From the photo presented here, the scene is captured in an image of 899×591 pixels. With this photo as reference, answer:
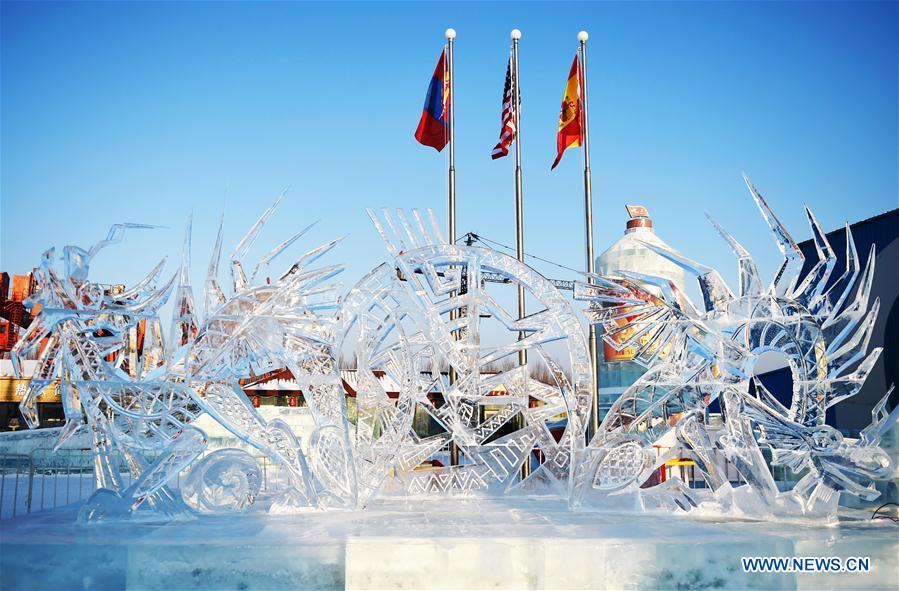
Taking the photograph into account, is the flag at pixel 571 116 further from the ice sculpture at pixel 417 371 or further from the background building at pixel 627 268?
the background building at pixel 627 268

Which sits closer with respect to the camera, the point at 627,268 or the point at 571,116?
the point at 571,116

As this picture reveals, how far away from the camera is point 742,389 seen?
28.1 ft

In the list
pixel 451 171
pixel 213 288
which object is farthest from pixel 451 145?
pixel 213 288

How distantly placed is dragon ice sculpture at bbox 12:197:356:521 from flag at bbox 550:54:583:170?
5.96m

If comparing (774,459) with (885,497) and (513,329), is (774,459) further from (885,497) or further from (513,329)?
(513,329)

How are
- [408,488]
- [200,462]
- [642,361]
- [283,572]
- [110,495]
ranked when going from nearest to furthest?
[283,572] → [110,495] → [200,462] → [642,361] → [408,488]

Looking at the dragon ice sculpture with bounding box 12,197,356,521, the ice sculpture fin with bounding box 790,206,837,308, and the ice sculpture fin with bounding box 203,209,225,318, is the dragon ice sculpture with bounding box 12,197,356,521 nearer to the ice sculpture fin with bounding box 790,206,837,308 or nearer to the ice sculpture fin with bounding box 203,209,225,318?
the ice sculpture fin with bounding box 203,209,225,318

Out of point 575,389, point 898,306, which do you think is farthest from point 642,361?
point 898,306

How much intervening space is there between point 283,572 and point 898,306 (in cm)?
1287

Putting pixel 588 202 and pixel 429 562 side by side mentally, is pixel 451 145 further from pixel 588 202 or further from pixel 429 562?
pixel 429 562

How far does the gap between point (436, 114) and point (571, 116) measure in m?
2.41

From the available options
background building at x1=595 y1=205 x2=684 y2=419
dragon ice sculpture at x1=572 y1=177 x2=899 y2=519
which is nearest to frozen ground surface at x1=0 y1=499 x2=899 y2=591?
dragon ice sculpture at x1=572 y1=177 x2=899 y2=519

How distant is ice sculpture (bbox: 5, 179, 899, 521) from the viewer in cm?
822

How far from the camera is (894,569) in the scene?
650 centimetres
